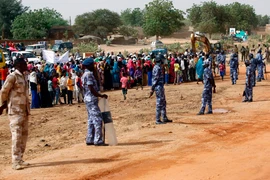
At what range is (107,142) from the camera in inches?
423

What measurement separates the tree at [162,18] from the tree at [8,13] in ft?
63.5

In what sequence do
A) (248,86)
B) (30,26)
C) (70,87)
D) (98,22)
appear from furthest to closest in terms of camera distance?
(98,22), (30,26), (70,87), (248,86)

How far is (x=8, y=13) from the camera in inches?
2869

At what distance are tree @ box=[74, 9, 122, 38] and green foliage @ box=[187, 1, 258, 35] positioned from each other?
12.1 meters

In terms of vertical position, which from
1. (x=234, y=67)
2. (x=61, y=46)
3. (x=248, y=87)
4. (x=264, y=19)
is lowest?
(x=248, y=87)

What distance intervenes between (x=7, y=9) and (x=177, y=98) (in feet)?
186

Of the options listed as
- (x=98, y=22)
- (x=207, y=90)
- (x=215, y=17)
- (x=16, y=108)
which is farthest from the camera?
(x=215, y=17)

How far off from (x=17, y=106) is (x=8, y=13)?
6702cm

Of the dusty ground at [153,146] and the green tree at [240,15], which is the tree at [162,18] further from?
the dusty ground at [153,146]

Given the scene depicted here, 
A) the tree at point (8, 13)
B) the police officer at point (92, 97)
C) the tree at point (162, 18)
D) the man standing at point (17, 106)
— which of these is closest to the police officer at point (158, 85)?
the police officer at point (92, 97)

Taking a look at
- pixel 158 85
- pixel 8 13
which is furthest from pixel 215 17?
pixel 158 85

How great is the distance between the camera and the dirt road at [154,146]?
8.29m

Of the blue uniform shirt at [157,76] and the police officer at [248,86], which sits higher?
the blue uniform shirt at [157,76]

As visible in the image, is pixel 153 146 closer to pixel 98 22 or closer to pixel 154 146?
pixel 154 146
